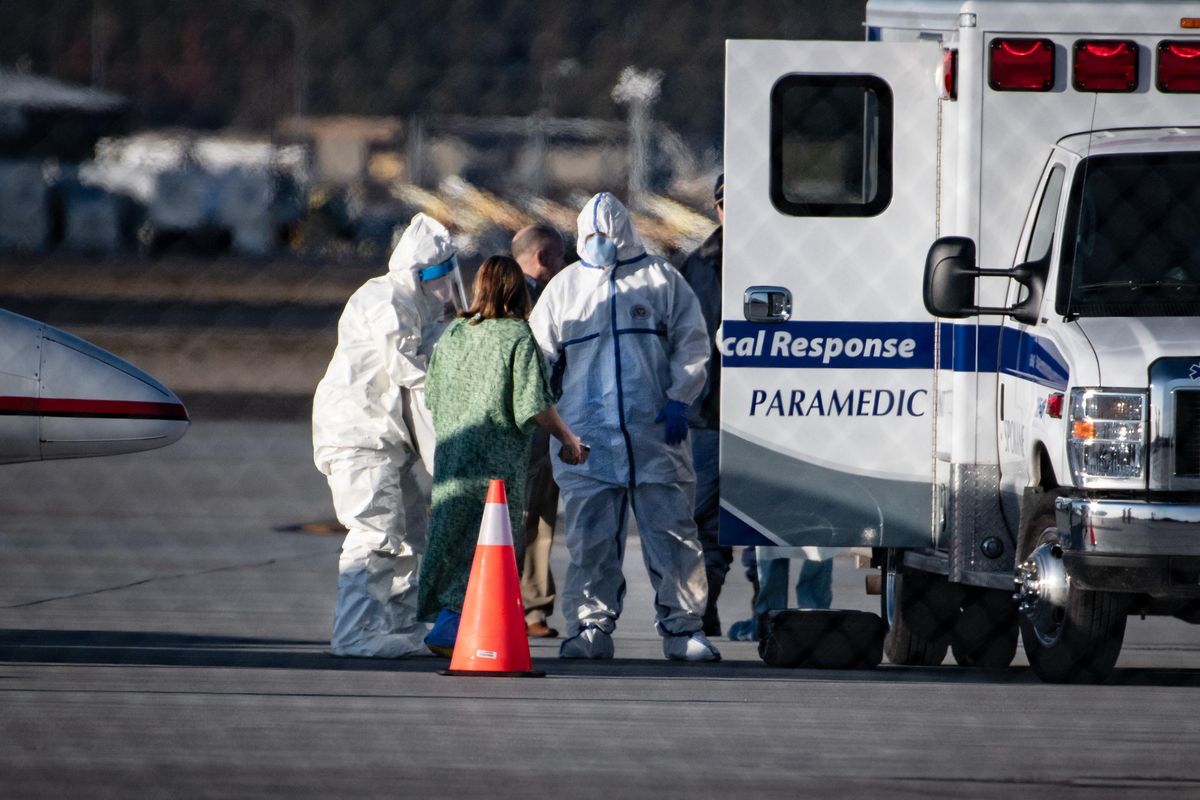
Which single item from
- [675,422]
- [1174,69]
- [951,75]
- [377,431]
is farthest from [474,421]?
[1174,69]

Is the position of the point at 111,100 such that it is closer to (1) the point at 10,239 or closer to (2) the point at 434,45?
(1) the point at 10,239

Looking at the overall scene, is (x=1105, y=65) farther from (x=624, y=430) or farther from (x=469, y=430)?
(x=469, y=430)

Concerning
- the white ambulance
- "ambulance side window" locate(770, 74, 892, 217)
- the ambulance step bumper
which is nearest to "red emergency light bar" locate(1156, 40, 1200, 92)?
the white ambulance

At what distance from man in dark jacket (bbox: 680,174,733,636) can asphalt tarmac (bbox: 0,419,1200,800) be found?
29 cm

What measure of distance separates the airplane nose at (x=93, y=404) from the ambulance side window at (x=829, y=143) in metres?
2.39

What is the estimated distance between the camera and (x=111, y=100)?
40.2 meters

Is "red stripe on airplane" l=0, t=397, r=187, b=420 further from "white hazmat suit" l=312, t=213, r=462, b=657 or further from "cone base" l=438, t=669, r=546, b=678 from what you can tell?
"cone base" l=438, t=669, r=546, b=678

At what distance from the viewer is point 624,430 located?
843 centimetres

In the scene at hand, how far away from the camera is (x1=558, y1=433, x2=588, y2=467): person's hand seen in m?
8.13

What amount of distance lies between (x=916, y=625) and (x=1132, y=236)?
1812 millimetres

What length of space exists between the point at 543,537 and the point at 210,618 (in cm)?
145

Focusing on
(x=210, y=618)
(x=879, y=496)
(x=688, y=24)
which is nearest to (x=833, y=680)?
(x=879, y=496)

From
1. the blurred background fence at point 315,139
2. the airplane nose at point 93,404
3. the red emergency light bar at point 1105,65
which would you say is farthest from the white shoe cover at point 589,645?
the blurred background fence at point 315,139

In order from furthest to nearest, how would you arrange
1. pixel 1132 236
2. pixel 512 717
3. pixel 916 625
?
pixel 916 625, pixel 1132 236, pixel 512 717
